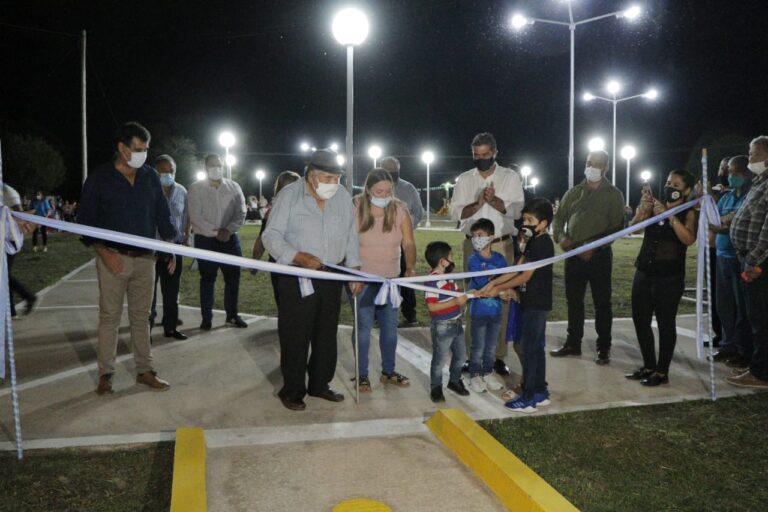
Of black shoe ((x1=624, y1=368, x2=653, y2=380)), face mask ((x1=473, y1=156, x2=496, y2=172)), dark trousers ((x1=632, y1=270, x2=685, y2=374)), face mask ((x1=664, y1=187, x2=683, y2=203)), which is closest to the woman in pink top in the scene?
face mask ((x1=473, y1=156, x2=496, y2=172))

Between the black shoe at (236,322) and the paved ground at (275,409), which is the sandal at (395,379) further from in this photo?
the black shoe at (236,322)

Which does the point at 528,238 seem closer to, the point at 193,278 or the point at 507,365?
the point at 507,365

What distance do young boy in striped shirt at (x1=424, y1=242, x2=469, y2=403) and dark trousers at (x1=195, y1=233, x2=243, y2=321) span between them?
3.67 meters

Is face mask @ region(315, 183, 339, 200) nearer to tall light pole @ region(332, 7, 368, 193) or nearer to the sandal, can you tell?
the sandal

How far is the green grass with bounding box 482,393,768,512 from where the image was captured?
12.3 ft

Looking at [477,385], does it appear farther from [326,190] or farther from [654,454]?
[326,190]

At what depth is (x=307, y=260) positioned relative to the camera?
5.13 metres

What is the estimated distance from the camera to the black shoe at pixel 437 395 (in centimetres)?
547

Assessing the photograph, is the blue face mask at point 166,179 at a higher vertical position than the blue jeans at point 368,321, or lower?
higher

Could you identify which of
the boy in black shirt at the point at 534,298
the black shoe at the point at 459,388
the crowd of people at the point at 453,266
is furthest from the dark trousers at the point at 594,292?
the black shoe at the point at 459,388

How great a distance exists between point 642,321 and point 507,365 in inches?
54.0

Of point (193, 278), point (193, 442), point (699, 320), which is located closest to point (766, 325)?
point (699, 320)

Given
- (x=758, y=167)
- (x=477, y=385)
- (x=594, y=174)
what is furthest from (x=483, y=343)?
(x=758, y=167)

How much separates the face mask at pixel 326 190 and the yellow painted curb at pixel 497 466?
1.90 metres
